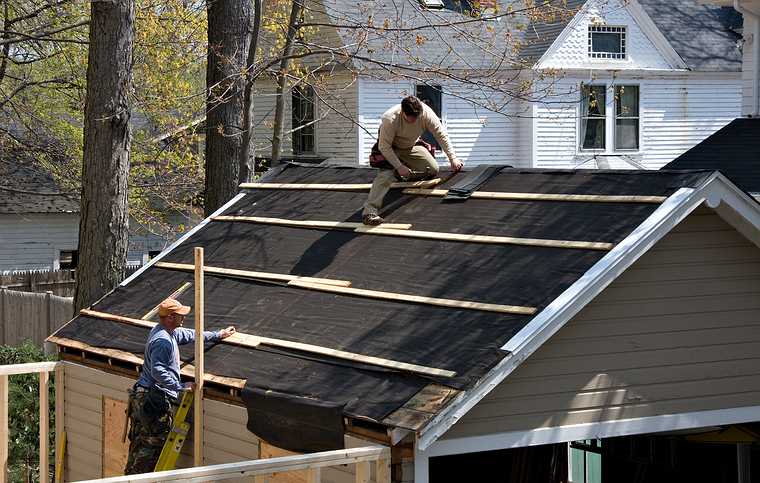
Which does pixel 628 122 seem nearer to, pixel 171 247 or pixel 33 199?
pixel 33 199

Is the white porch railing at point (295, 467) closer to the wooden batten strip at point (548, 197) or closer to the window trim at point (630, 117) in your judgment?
the wooden batten strip at point (548, 197)

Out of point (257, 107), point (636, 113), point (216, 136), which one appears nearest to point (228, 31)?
point (216, 136)

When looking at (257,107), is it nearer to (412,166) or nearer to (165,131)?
(165,131)

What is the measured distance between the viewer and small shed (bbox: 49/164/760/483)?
29.5 ft

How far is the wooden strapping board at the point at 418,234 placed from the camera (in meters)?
9.77

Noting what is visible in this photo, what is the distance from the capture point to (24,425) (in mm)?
16953

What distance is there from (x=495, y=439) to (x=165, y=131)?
60.8 ft

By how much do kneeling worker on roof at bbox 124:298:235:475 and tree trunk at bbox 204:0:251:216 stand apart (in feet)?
26.2

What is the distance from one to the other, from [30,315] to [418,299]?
17.9m

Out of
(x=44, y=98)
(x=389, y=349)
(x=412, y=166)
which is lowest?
(x=389, y=349)

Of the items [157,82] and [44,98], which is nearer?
[157,82]

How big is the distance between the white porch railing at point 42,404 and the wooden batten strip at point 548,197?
13.6 ft

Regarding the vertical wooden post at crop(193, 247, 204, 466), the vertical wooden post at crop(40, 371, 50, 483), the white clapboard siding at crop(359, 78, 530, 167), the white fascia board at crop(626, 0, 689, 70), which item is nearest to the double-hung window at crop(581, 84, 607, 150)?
the white clapboard siding at crop(359, 78, 530, 167)

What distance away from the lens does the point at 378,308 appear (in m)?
10.3
